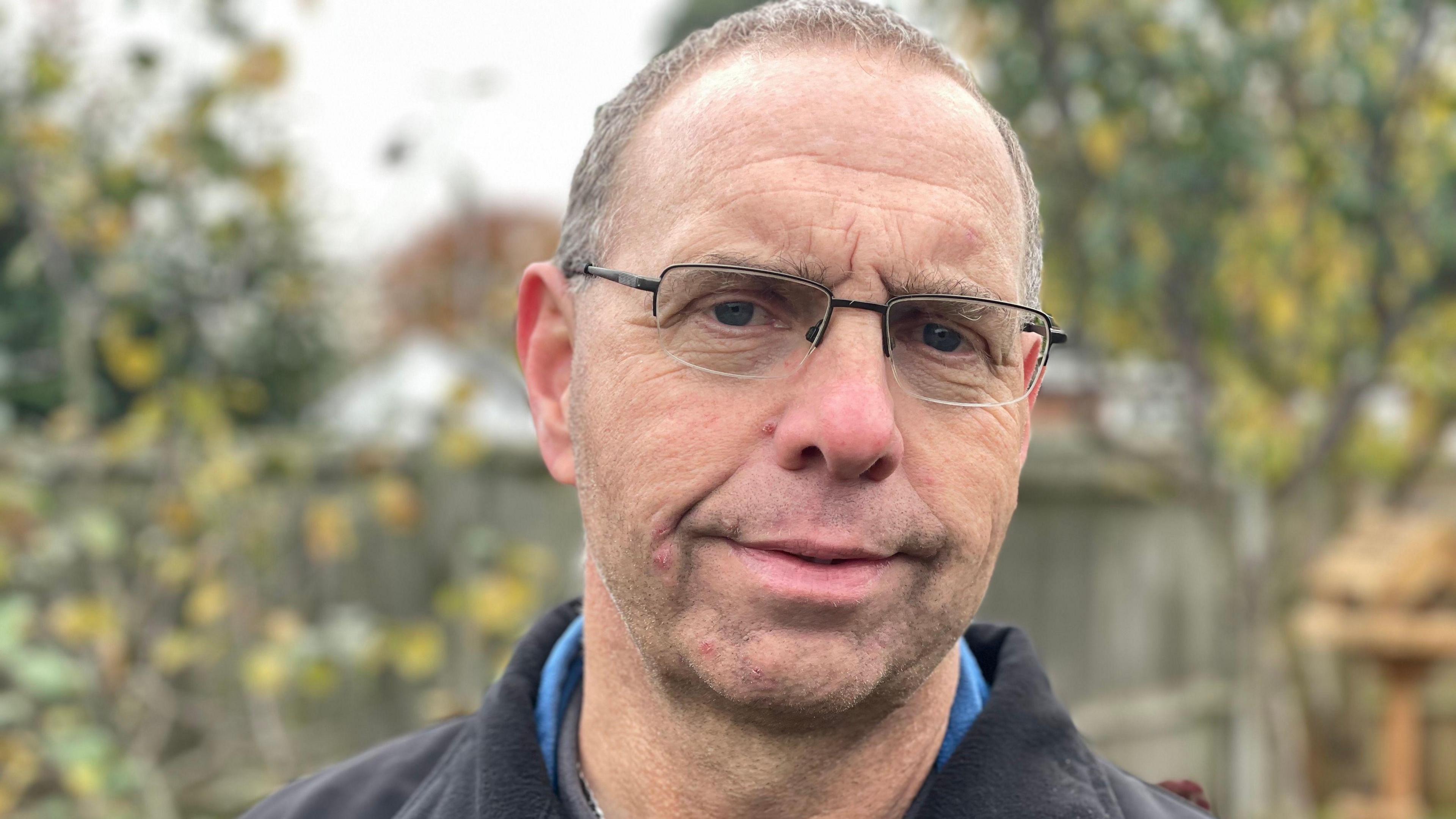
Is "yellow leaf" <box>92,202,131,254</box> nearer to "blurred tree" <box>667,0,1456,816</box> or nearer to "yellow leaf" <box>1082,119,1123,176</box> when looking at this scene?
"blurred tree" <box>667,0,1456,816</box>

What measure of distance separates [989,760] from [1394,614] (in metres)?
5.11

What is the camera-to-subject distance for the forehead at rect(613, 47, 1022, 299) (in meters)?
1.48

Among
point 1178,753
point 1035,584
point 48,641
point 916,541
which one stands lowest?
point 1178,753

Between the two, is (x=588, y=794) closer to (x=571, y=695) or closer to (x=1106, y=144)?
(x=571, y=695)

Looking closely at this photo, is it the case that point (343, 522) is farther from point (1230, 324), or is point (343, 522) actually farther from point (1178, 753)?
point (1178, 753)

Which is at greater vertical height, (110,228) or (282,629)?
(110,228)

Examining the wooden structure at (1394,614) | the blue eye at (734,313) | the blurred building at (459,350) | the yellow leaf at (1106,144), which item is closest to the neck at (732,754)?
the blue eye at (734,313)

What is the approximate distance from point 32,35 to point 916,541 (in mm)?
3042

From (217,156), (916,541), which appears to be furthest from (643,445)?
(217,156)

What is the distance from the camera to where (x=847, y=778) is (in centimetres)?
157

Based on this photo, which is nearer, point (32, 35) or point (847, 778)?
point (847, 778)

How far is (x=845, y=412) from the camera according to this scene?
1.39 meters

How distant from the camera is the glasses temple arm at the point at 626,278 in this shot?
5.11 ft

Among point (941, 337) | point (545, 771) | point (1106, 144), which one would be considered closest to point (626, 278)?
point (941, 337)
